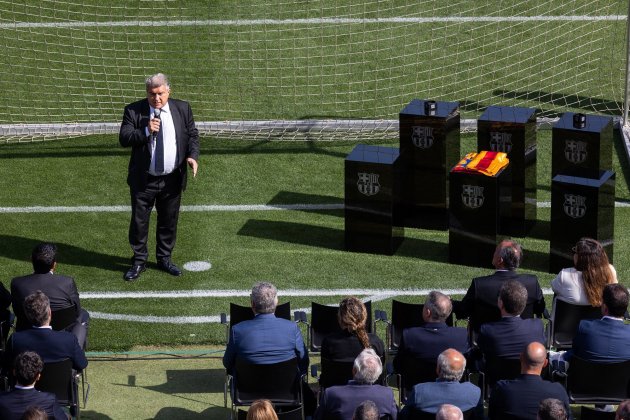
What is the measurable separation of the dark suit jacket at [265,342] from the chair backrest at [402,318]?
3.54 ft

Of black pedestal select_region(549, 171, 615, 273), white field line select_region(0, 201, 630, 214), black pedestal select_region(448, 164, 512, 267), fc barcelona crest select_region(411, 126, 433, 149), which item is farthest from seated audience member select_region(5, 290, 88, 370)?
fc barcelona crest select_region(411, 126, 433, 149)

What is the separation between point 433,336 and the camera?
353 inches

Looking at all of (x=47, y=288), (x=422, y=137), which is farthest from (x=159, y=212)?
(x=422, y=137)

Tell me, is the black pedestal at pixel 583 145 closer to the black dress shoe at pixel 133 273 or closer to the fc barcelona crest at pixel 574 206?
the fc barcelona crest at pixel 574 206

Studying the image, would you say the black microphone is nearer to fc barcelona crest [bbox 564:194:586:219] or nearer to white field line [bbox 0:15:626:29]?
fc barcelona crest [bbox 564:194:586:219]

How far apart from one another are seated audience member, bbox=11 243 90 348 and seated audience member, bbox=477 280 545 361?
3.21 meters

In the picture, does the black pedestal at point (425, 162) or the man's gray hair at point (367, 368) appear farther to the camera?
the black pedestal at point (425, 162)

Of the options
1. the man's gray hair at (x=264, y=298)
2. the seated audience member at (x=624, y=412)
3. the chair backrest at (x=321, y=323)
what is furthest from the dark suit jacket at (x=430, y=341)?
the seated audience member at (x=624, y=412)

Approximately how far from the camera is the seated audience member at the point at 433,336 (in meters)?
8.94

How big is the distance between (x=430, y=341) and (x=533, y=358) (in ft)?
3.24

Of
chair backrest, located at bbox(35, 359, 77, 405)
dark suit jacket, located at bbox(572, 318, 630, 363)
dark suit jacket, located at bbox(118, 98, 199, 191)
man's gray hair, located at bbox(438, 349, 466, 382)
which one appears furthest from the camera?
dark suit jacket, located at bbox(118, 98, 199, 191)

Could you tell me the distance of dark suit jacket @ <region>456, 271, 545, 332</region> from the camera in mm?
9734

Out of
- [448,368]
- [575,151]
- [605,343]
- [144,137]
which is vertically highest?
[144,137]

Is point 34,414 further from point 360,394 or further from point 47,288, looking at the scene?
point 47,288
